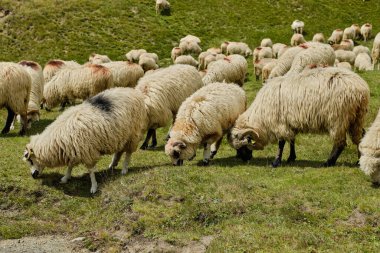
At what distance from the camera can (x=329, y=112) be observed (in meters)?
12.0

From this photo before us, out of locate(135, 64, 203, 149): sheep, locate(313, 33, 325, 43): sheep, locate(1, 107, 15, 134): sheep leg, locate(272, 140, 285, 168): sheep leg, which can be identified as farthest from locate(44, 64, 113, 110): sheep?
locate(313, 33, 325, 43): sheep

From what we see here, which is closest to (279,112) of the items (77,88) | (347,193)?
(347,193)

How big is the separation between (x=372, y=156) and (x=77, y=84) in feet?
43.7

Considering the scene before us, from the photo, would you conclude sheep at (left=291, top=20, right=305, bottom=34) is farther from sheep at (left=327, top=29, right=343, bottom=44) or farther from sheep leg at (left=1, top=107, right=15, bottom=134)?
sheep leg at (left=1, top=107, right=15, bottom=134)

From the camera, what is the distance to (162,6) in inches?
1567

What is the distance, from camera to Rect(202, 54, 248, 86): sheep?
21.9 meters

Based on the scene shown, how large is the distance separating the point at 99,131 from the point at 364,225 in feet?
20.8

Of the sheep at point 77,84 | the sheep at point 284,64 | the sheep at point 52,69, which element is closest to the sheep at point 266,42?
the sheep at point 284,64

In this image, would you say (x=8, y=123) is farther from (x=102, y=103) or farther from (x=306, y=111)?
(x=306, y=111)

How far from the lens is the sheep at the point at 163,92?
1559 centimetres

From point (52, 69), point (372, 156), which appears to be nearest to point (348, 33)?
point (52, 69)

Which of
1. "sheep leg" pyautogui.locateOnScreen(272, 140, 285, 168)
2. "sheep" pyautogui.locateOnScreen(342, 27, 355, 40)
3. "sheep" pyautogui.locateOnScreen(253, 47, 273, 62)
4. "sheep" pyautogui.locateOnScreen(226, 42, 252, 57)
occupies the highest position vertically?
"sheep leg" pyautogui.locateOnScreen(272, 140, 285, 168)

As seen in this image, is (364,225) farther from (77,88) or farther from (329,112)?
(77,88)

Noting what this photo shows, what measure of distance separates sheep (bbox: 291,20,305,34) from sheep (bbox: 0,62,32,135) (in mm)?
25324
